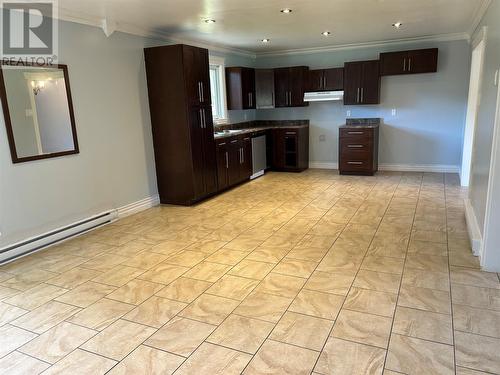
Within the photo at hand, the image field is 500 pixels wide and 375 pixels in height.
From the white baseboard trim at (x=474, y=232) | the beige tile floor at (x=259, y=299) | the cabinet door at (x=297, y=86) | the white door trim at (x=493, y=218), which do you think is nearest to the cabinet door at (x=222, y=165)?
the beige tile floor at (x=259, y=299)

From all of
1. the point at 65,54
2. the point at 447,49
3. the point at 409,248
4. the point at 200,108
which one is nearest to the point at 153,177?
the point at 200,108

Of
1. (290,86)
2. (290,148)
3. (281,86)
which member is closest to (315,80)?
(290,86)

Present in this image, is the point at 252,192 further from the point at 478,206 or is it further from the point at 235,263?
the point at 478,206

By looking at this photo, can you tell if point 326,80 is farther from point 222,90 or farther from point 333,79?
point 222,90

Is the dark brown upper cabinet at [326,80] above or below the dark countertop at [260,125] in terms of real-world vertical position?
above

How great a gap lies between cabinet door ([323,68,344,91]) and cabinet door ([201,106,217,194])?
2.78 m

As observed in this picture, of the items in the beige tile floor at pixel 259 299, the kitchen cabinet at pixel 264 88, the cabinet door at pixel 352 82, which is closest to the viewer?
the beige tile floor at pixel 259 299

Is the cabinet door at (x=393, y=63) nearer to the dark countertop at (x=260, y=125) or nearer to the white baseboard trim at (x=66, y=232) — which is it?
the dark countertop at (x=260, y=125)

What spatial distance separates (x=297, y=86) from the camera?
709cm

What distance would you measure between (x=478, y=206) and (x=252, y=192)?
3127mm

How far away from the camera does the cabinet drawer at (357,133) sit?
6.36 m

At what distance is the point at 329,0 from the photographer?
3.73 metres

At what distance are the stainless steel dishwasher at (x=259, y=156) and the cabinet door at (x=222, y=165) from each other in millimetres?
991

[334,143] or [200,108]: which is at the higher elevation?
[200,108]
